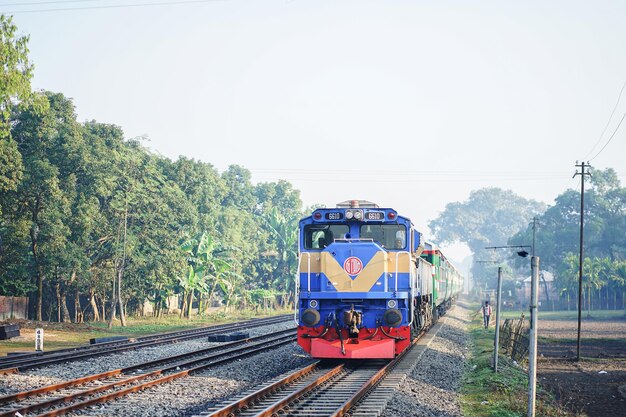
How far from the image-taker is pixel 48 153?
4616 cm

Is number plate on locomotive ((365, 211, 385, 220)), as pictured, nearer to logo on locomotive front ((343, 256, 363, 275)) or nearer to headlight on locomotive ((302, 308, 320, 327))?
logo on locomotive front ((343, 256, 363, 275))

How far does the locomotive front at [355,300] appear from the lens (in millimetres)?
19734

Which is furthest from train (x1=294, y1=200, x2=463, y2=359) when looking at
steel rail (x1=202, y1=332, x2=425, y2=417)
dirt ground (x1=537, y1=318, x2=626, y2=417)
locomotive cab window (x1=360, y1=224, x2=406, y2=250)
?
dirt ground (x1=537, y1=318, x2=626, y2=417)

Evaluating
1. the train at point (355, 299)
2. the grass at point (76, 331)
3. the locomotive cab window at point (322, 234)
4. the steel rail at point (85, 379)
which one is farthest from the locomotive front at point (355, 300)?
the grass at point (76, 331)

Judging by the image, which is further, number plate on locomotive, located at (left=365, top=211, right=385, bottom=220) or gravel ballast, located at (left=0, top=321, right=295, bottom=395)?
number plate on locomotive, located at (left=365, top=211, right=385, bottom=220)

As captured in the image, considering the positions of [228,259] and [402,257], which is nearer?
[402,257]

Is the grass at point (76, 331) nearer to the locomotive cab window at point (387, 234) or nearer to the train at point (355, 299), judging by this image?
the train at point (355, 299)

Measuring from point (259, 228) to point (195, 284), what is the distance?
2742cm

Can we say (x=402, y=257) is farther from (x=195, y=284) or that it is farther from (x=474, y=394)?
(x=195, y=284)

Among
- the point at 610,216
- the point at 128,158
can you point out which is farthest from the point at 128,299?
the point at 610,216

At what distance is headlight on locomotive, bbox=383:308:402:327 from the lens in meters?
19.4

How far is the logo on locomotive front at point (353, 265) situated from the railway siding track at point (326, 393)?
263cm

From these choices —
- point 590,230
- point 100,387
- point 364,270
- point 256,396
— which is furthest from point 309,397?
point 590,230

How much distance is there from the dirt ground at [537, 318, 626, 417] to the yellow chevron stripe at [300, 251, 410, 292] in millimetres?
5384
